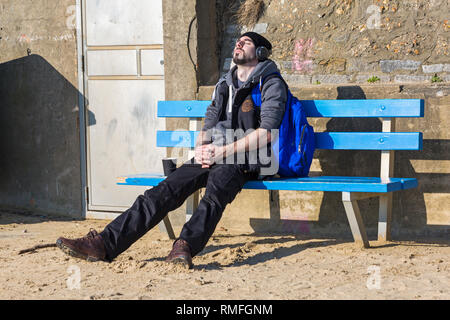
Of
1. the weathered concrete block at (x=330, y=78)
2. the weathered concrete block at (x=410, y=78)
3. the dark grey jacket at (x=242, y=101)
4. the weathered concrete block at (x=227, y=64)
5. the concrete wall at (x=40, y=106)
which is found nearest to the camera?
the dark grey jacket at (x=242, y=101)

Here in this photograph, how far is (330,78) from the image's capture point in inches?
233

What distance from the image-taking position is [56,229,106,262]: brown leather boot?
4.28 meters

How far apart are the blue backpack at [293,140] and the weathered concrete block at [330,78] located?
953mm

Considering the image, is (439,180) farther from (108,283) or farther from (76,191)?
(76,191)

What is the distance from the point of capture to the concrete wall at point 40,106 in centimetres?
683

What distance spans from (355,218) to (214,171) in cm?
98

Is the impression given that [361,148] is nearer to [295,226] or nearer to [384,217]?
[384,217]

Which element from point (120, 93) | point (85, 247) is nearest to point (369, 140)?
point (85, 247)

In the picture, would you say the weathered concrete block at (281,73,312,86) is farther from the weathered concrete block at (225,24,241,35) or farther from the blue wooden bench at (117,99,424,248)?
the blue wooden bench at (117,99,424,248)

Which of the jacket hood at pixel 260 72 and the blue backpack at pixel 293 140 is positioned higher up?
the jacket hood at pixel 260 72

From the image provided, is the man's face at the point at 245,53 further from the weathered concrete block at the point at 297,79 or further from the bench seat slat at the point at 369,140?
the weathered concrete block at the point at 297,79

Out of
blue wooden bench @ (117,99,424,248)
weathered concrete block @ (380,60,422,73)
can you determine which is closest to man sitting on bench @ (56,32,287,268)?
blue wooden bench @ (117,99,424,248)

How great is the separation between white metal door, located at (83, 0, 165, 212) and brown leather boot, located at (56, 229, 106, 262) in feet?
6.96

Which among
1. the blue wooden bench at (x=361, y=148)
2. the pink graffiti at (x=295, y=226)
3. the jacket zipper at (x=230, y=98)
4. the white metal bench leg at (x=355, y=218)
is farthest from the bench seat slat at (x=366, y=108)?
the pink graffiti at (x=295, y=226)
